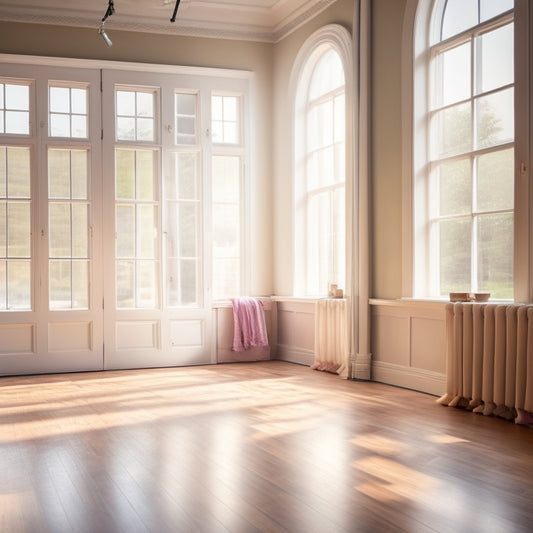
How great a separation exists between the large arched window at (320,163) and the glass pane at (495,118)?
1715mm

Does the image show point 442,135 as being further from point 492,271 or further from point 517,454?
point 517,454

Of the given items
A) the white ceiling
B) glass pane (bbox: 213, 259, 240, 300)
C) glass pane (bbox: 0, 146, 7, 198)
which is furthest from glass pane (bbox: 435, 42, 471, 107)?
glass pane (bbox: 0, 146, 7, 198)

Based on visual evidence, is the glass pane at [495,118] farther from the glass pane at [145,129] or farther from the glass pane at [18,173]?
the glass pane at [18,173]

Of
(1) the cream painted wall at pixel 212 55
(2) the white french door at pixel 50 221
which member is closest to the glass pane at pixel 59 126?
(2) the white french door at pixel 50 221

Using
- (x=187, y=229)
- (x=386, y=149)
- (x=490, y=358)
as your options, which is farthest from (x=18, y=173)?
(x=490, y=358)

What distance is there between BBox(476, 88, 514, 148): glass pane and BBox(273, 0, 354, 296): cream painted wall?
283 cm

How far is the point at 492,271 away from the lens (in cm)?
505

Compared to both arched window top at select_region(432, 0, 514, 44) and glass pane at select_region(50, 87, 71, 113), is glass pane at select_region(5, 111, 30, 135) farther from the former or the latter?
arched window top at select_region(432, 0, 514, 44)

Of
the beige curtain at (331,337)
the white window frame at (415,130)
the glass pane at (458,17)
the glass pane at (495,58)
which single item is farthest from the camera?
the beige curtain at (331,337)

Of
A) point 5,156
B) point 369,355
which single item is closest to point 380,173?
point 369,355

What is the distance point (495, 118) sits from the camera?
504 centimetres

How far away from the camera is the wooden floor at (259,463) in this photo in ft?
9.07

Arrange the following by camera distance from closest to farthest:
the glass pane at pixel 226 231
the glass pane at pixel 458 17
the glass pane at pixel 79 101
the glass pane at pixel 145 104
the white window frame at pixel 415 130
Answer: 1. the glass pane at pixel 458 17
2. the white window frame at pixel 415 130
3. the glass pane at pixel 79 101
4. the glass pane at pixel 145 104
5. the glass pane at pixel 226 231

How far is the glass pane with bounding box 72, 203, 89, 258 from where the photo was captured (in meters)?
7.23
